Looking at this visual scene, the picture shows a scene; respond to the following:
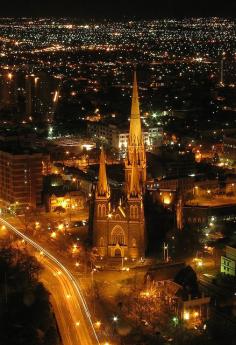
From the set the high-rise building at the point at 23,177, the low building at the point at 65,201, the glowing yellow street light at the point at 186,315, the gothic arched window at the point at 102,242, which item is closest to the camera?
the glowing yellow street light at the point at 186,315

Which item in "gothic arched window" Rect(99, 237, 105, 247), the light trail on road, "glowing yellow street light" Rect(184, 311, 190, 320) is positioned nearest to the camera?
the light trail on road

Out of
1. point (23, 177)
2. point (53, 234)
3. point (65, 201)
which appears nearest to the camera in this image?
point (53, 234)

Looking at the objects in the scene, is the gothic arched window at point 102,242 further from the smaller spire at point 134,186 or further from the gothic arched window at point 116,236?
the smaller spire at point 134,186

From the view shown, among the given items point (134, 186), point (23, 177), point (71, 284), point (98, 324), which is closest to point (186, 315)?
point (98, 324)

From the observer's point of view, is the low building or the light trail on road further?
the low building

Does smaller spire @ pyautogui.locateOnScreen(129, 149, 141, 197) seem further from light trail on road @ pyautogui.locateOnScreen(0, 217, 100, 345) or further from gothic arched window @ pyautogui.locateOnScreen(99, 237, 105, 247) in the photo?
light trail on road @ pyautogui.locateOnScreen(0, 217, 100, 345)

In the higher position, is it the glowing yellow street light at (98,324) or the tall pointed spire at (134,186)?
the tall pointed spire at (134,186)

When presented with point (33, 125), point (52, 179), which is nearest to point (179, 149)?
point (52, 179)

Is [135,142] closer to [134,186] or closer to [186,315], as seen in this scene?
[134,186]

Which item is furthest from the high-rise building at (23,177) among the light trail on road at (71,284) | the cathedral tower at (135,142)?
the cathedral tower at (135,142)

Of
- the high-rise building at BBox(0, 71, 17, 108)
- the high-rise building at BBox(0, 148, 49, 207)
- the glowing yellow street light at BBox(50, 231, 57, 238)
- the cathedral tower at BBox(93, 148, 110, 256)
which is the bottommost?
the glowing yellow street light at BBox(50, 231, 57, 238)

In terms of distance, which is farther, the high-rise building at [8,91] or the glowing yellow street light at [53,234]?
the high-rise building at [8,91]

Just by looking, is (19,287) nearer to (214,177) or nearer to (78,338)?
(78,338)

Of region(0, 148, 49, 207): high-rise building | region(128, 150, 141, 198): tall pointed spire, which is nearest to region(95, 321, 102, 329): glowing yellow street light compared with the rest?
region(128, 150, 141, 198): tall pointed spire
